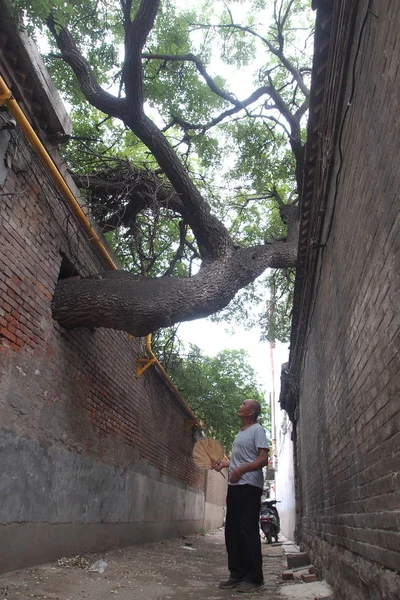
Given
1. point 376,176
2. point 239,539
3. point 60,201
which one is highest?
point 60,201

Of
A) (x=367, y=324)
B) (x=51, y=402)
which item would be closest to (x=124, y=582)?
(x=51, y=402)

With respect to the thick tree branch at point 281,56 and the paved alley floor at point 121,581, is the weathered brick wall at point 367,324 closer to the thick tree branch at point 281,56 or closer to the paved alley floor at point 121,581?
the paved alley floor at point 121,581

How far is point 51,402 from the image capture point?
466cm

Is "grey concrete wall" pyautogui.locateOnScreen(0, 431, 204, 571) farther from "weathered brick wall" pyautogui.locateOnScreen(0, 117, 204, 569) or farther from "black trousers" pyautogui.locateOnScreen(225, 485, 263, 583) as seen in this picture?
"black trousers" pyautogui.locateOnScreen(225, 485, 263, 583)

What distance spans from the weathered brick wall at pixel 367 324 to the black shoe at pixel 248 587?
71 centimetres

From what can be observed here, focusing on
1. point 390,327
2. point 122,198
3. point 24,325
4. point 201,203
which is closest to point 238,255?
point 201,203

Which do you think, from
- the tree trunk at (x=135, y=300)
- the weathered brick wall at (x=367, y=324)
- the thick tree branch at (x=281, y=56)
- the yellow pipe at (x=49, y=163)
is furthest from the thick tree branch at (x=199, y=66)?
the weathered brick wall at (x=367, y=324)

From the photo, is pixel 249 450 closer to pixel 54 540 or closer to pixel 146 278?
pixel 54 540

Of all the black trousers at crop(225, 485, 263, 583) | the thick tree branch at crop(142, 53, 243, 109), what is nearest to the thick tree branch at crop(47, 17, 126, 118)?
the thick tree branch at crop(142, 53, 243, 109)

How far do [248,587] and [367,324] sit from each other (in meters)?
2.86

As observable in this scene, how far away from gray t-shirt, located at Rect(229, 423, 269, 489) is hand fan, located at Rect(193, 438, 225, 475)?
0.71 meters

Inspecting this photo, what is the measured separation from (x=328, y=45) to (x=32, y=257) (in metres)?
3.22

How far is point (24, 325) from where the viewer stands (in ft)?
13.9

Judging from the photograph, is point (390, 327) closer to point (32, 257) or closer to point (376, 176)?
point (376, 176)
